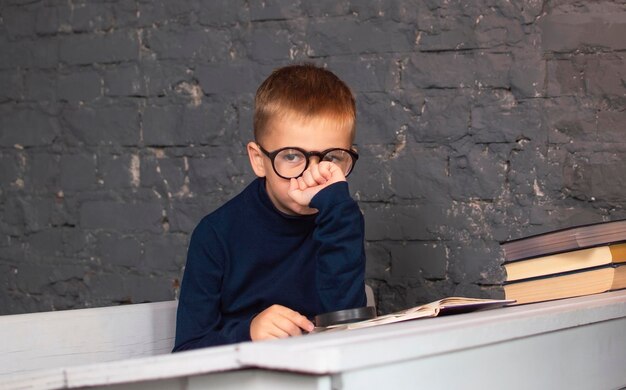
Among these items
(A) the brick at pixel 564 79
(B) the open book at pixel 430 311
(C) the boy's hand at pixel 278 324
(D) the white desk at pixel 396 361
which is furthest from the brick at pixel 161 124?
(D) the white desk at pixel 396 361

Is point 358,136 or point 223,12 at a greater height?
point 223,12

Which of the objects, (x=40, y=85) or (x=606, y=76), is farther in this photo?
(x=40, y=85)

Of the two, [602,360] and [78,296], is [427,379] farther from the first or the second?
[78,296]

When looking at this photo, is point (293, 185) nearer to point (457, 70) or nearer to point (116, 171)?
point (457, 70)

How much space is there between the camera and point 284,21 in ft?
8.55

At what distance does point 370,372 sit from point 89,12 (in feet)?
7.52

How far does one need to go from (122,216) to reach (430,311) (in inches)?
70.9

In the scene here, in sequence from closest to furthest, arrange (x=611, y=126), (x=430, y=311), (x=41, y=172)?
(x=430, y=311), (x=611, y=126), (x=41, y=172)

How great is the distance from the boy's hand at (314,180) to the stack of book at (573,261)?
326 millimetres

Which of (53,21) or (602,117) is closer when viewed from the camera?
(602,117)

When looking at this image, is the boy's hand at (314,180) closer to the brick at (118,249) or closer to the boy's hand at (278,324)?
the boy's hand at (278,324)

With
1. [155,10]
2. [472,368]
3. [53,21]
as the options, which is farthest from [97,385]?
[53,21]

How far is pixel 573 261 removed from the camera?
1501 mm

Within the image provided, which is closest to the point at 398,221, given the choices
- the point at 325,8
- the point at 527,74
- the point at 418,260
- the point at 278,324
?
the point at 418,260
